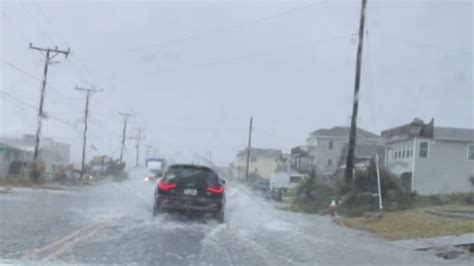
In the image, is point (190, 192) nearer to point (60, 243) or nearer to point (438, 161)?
point (60, 243)

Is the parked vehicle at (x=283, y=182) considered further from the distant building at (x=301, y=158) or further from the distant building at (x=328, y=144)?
the distant building at (x=328, y=144)

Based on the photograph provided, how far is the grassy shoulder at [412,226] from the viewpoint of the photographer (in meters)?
16.4

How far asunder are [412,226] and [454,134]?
97.3 ft

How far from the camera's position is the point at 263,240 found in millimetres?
14406

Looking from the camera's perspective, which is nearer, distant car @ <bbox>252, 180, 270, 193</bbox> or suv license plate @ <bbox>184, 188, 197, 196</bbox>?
suv license plate @ <bbox>184, 188, 197, 196</bbox>

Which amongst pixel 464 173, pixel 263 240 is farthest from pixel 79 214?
pixel 464 173

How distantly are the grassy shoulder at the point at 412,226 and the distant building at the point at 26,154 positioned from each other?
3811cm

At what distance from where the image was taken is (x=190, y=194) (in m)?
17.7

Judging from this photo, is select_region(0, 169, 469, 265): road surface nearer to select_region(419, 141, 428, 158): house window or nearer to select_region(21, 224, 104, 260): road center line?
select_region(21, 224, 104, 260): road center line

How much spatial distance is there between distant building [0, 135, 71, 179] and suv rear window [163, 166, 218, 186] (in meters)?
38.4

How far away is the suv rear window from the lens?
1791 cm

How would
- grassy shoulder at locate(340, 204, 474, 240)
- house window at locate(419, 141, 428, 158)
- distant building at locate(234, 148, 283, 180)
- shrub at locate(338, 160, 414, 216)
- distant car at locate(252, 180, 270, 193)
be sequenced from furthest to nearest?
distant building at locate(234, 148, 283, 180), distant car at locate(252, 180, 270, 193), house window at locate(419, 141, 428, 158), shrub at locate(338, 160, 414, 216), grassy shoulder at locate(340, 204, 474, 240)

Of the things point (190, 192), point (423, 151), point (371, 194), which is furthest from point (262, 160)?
point (190, 192)

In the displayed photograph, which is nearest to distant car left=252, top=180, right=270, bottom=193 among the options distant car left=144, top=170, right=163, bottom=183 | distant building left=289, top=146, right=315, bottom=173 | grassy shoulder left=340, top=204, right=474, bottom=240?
distant building left=289, top=146, right=315, bottom=173
